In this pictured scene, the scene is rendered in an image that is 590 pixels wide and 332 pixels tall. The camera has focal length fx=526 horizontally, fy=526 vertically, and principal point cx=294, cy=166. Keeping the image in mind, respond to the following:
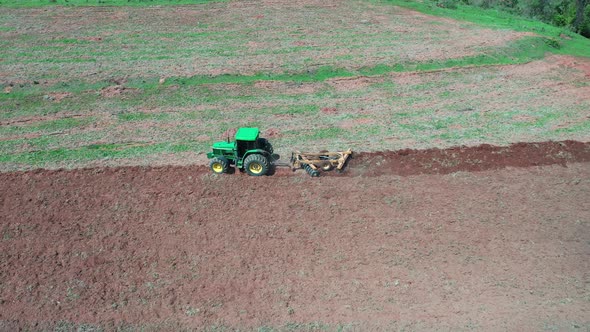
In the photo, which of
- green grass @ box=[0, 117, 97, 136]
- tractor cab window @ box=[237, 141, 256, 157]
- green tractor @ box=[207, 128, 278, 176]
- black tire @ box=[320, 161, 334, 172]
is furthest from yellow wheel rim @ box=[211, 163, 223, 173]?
green grass @ box=[0, 117, 97, 136]

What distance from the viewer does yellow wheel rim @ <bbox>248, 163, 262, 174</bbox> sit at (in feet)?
56.1

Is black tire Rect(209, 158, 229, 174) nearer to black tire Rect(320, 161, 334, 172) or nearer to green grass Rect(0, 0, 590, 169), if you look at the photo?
green grass Rect(0, 0, 590, 169)

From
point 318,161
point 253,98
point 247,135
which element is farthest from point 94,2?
point 318,161

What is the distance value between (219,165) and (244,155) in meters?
0.95

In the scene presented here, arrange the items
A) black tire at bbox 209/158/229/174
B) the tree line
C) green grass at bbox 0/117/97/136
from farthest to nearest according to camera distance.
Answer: the tree line, green grass at bbox 0/117/97/136, black tire at bbox 209/158/229/174

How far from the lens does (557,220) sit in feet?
51.8

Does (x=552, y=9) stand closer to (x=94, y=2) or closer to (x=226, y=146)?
(x=94, y=2)

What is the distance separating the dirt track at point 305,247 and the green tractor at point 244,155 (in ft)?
1.26

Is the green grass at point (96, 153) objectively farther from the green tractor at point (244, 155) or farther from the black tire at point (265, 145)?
the black tire at point (265, 145)

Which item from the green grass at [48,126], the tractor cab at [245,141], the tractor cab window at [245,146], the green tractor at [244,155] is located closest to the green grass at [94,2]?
the green grass at [48,126]

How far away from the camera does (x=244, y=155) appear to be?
17.2m

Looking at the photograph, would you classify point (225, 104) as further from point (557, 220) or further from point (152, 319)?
point (557, 220)

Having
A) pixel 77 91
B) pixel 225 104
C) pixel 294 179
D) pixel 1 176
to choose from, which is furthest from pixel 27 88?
pixel 294 179

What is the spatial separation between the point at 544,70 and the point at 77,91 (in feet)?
74.2
